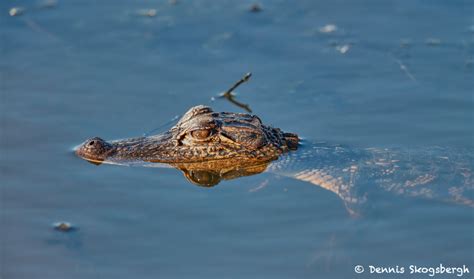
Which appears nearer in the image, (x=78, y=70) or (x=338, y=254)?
(x=338, y=254)

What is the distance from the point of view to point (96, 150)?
8.47 m

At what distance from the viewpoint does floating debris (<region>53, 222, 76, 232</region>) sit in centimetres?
746

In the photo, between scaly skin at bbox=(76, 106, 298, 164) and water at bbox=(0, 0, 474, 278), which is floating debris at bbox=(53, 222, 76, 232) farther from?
scaly skin at bbox=(76, 106, 298, 164)

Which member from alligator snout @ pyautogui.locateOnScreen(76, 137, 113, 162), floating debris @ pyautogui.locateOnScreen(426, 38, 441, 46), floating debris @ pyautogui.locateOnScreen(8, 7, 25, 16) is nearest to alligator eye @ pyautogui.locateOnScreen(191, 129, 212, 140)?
alligator snout @ pyautogui.locateOnScreen(76, 137, 113, 162)

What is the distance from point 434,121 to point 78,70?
13.5 ft

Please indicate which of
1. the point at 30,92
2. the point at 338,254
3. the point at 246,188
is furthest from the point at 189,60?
the point at 338,254

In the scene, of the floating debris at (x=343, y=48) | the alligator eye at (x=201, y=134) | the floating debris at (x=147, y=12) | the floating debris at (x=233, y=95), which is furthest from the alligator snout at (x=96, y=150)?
the floating debris at (x=343, y=48)

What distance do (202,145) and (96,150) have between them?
1020 mm

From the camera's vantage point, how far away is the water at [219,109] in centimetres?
725

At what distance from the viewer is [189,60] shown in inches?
416

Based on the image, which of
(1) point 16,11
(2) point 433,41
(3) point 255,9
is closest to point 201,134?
(3) point 255,9

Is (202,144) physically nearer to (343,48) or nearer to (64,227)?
(64,227)

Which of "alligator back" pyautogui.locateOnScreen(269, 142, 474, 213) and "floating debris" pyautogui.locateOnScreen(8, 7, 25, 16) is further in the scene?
"floating debris" pyautogui.locateOnScreen(8, 7, 25, 16)

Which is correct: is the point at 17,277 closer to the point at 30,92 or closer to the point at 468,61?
the point at 30,92
